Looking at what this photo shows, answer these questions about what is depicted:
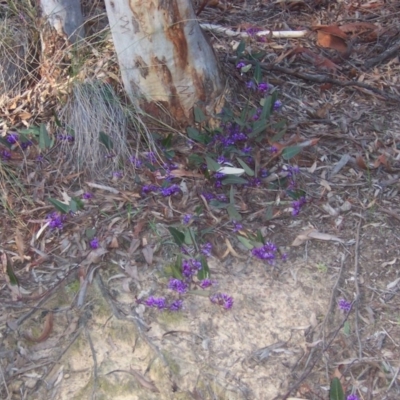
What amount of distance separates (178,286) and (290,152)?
0.91 m

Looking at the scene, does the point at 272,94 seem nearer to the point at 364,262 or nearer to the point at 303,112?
the point at 303,112

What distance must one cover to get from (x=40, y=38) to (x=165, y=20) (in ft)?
3.18

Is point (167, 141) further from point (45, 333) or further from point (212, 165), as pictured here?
point (45, 333)

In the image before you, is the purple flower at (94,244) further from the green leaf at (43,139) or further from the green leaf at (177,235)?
the green leaf at (43,139)

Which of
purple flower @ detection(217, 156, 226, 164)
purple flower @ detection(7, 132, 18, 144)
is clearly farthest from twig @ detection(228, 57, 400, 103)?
purple flower @ detection(7, 132, 18, 144)

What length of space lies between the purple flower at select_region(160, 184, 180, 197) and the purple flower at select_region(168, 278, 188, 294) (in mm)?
498

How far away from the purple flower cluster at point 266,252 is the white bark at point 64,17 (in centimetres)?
163

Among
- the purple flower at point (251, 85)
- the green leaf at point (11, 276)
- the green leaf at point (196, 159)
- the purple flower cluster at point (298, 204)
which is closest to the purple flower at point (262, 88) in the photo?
the purple flower at point (251, 85)

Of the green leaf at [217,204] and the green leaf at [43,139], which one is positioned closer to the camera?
the green leaf at [217,204]

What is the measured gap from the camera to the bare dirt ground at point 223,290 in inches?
98.0

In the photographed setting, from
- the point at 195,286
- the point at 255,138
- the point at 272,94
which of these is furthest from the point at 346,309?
the point at 272,94

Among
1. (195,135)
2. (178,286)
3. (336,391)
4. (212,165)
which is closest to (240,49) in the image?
(195,135)

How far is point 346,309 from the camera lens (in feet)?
8.73

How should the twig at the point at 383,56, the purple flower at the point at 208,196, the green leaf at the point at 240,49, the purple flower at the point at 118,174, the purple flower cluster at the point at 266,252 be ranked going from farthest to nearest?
the twig at the point at 383,56 → the green leaf at the point at 240,49 → the purple flower at the point at 118,174 → the purple flower at the point at 208,196 → the purple flower cluster at the point at 266,252
